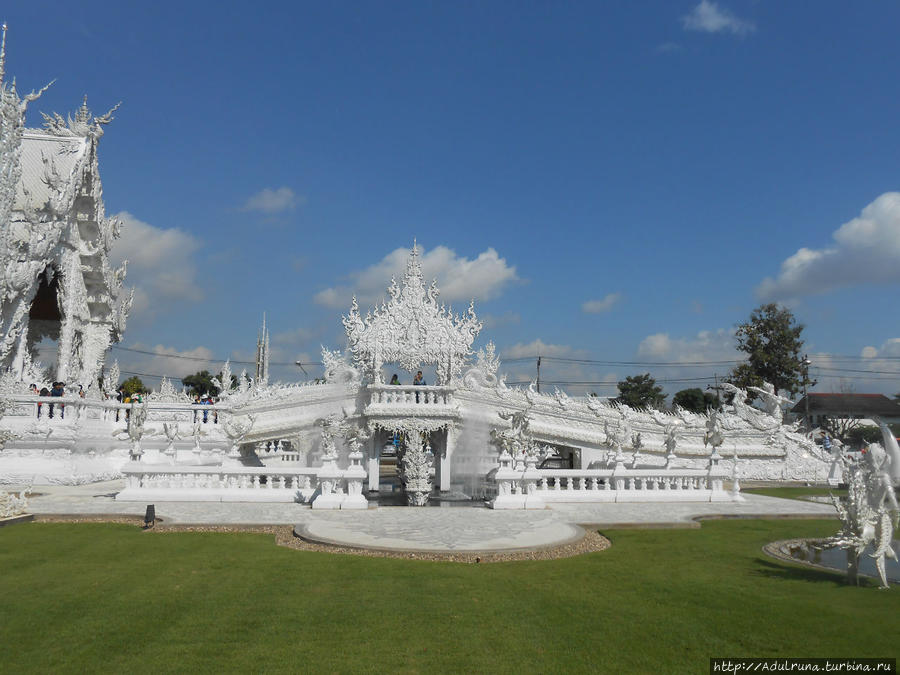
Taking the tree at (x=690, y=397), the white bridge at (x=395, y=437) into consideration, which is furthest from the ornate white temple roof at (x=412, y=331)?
the tree at (x=690, y=397)

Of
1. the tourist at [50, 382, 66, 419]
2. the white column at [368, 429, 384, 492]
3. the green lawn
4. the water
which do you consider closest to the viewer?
the green lawn

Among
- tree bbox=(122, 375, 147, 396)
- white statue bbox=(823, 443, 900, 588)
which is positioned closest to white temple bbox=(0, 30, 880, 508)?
white statue bbox=(823, 443, 900, 588)

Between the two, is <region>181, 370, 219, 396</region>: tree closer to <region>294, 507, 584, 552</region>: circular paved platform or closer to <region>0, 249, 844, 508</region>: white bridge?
A: <region>0, 249, 844, 508</region>: white bridge

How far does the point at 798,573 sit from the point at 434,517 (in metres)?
6.99

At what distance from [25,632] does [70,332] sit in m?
20.5

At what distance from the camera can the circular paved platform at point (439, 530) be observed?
9656 millimetres

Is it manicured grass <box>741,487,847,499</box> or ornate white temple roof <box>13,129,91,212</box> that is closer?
manicured grass <box>741,487,847,499</box>

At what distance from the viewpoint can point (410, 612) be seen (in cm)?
639

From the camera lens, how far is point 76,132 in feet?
81.8

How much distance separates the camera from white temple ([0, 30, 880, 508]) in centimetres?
1505

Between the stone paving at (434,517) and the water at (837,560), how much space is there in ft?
7.92

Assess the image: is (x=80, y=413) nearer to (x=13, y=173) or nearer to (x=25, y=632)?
(x=13, y=173)

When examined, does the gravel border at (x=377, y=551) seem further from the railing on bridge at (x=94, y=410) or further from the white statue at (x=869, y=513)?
the railing on bridge at (x=94, y=410)

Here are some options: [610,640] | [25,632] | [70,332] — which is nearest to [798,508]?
[610,640]
